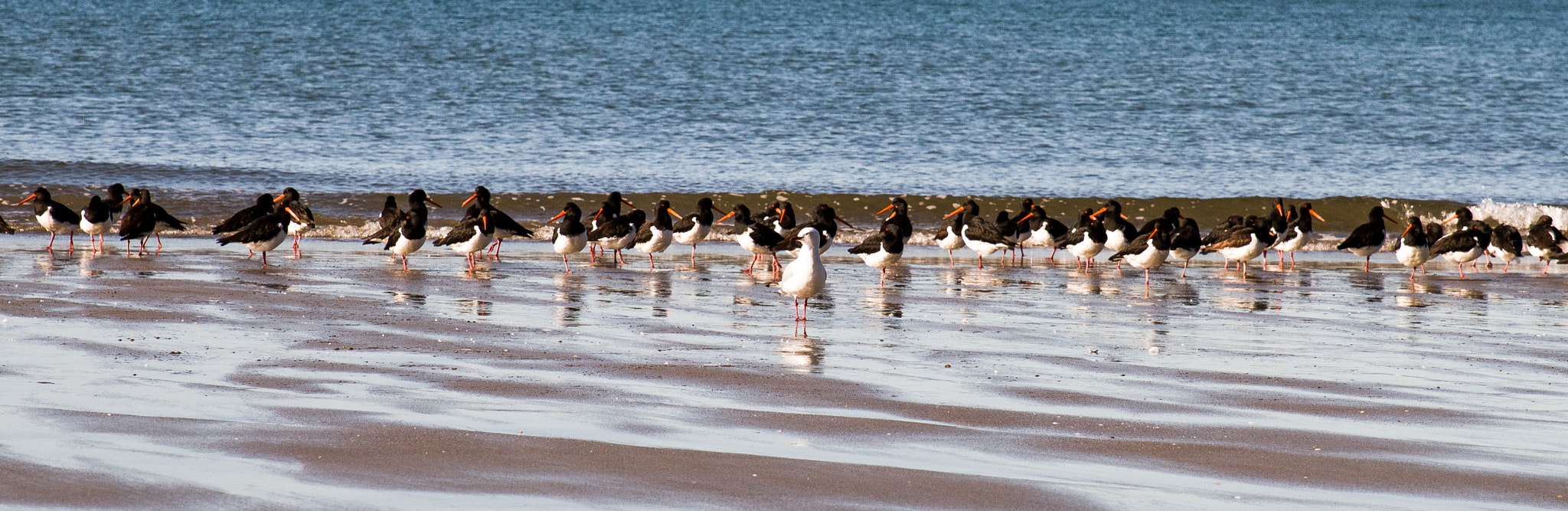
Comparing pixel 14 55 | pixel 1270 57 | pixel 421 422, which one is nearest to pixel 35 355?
pixel 421 422

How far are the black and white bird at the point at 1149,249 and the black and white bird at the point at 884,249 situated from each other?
2.91m

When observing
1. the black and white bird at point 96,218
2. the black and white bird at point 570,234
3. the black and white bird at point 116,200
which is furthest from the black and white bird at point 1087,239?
the black and white bird at point 116,200

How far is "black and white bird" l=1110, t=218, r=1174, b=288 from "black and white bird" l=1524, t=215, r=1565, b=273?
5634 mm

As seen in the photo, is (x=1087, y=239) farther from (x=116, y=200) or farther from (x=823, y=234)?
(x=116, y=200)

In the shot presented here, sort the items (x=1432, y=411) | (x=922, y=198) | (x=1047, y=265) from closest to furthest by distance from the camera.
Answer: (x=1432, y=411) → (x=1047, y=265) → (x=922, y=198)

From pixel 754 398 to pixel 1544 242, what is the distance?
15521 millimetres

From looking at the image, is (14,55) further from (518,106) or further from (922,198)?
(922,198)

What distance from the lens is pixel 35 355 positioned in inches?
387

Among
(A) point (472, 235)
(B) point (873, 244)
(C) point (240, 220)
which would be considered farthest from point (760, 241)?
(C) point (240, 220)

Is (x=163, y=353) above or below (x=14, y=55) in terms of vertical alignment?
below

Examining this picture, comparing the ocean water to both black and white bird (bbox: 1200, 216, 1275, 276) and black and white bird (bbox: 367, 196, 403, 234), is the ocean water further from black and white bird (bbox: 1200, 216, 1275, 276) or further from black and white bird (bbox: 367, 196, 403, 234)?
black and white bird (bbox: 1200, 216, 1275, 276)

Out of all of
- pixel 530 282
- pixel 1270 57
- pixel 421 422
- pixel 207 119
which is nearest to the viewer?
pixel 421 422

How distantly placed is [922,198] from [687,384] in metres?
20.5

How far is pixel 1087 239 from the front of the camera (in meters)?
19.8
